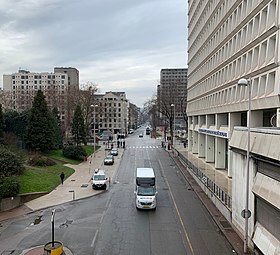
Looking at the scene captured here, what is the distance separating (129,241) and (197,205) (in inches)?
367

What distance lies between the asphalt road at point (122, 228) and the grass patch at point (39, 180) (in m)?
4.52

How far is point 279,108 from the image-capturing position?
22391mm

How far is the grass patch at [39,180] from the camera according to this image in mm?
29469

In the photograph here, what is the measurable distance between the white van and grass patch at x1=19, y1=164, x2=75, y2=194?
30.3 ft

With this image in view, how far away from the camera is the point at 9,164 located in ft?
96.9

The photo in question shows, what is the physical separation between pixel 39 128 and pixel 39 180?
1482 cm

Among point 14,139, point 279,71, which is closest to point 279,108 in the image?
point 279,71

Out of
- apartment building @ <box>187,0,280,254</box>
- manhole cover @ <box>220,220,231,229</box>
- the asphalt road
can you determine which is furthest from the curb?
apartment building @ <box>187,0,280,254</box>

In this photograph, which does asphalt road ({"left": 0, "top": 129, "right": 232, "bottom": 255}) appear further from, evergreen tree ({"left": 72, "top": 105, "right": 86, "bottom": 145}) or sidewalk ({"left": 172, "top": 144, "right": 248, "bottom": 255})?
evergreen tree ({"left": 72, "top": 105, "right": 86, "bottom": 145})

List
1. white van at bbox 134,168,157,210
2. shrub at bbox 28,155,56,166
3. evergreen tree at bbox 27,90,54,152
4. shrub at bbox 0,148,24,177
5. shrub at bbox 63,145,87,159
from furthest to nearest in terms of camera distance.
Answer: shrub at bbox 63,145,87,159 < evergreen tree at bbox 27,90,54,152 < shrub at bbox 28,155,56,166 < shrub at bbox 0,148,24,177 < white van at bbox 134,168,157,210

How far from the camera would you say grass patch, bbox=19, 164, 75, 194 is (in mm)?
29469

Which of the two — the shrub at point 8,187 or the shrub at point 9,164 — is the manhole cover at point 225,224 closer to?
the shrub at point 8,187

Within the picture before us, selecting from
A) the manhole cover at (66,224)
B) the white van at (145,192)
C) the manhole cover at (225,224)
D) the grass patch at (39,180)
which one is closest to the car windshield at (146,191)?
the white van at (145,192)

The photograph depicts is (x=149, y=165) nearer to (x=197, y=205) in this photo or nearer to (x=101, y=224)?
(x=197, y=205)
